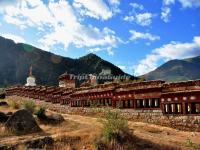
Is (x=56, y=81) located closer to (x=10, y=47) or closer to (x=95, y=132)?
(x=10, y=47)

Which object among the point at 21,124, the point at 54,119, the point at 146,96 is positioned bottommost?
the point at 21,124

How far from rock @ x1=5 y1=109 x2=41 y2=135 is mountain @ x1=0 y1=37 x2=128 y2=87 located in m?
98.9

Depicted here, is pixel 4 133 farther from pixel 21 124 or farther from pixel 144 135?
pixel 144 135

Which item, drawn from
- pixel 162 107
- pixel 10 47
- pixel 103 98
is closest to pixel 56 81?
pixel 10 47

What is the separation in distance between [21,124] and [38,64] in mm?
121163

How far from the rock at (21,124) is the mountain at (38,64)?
98946mm

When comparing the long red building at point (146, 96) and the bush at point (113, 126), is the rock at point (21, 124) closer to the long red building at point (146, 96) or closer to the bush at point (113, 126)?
the bush at point (113, 126)

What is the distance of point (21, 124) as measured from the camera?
21297 mm

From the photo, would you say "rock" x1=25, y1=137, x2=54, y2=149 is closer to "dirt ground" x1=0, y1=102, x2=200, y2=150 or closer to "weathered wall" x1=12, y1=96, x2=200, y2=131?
"dirt ground" x1=0, y1=102, x2=200, y2=150

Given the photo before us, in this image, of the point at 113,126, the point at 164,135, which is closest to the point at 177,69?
the point at 164,135

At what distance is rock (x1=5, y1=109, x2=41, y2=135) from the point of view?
829 inches

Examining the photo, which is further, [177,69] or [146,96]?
[177,69]

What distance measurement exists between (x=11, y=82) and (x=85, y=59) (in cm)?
3043

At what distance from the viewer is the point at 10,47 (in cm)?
15650
